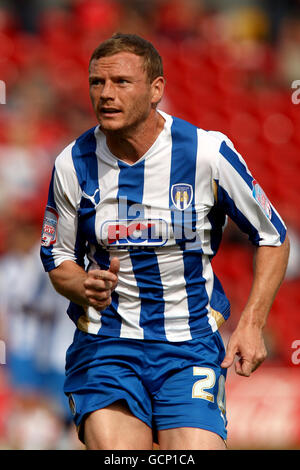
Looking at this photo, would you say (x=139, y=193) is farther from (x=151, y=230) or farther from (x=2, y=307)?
(x=2, y=307)

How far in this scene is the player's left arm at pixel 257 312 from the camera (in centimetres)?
314

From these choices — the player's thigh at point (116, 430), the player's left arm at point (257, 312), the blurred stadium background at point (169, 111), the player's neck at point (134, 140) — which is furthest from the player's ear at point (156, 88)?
the blurred stadium background at point (169, 111)

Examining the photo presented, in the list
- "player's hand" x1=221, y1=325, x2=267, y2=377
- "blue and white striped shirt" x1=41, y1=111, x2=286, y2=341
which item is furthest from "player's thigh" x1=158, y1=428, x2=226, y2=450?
"blue and white striped shirt" x1=41, y1=111, x2=286, y2=341

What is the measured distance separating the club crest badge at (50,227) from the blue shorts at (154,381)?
0.47 metres

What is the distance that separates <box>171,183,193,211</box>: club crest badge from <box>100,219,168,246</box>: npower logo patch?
0.10m

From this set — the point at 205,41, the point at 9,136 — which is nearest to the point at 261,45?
the point at 205,41

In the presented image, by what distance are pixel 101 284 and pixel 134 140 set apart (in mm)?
733

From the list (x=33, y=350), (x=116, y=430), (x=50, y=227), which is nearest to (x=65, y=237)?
(x=50, y=227)

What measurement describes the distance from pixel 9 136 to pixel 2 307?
8.49ft

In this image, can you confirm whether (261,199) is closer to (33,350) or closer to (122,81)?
(122,81)

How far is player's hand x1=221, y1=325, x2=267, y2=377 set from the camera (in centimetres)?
313

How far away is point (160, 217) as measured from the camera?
3.30 metres

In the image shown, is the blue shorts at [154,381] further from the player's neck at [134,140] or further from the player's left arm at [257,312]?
the player's neck at [134,140]

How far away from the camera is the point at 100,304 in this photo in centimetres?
301
